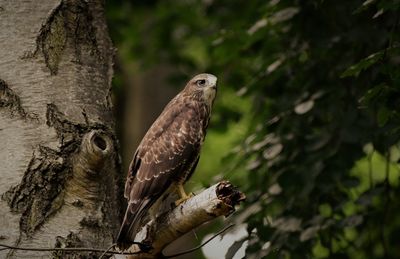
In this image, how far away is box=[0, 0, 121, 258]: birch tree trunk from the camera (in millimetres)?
3697

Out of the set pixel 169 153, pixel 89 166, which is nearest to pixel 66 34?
pixel 89 166

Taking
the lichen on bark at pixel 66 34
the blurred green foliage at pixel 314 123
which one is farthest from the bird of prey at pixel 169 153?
the lichen on bark at pixel 66 34

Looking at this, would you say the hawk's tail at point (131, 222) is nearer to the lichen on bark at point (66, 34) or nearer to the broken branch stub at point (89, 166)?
the broken branch stub at point (89, 166)

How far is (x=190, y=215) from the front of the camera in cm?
355

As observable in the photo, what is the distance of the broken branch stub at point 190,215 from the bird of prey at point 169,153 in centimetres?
10

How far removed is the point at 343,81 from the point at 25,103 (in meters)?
2.11

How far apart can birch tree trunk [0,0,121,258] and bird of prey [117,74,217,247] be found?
0.15 metres

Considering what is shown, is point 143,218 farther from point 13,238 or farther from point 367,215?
point 367,215

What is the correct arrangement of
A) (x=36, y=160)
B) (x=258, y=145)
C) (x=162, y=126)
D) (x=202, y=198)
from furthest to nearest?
(x=258, y=145) < (x=162, y=126) < (x=36, y=160) < (x=202, y=198)

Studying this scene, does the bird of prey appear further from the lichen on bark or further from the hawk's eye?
the lichen on bark

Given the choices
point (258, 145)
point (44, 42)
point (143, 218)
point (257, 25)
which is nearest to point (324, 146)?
point (258, 145)

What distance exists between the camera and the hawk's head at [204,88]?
503 cm

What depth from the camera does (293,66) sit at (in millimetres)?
5371

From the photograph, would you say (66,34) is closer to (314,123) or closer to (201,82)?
(201,82)
